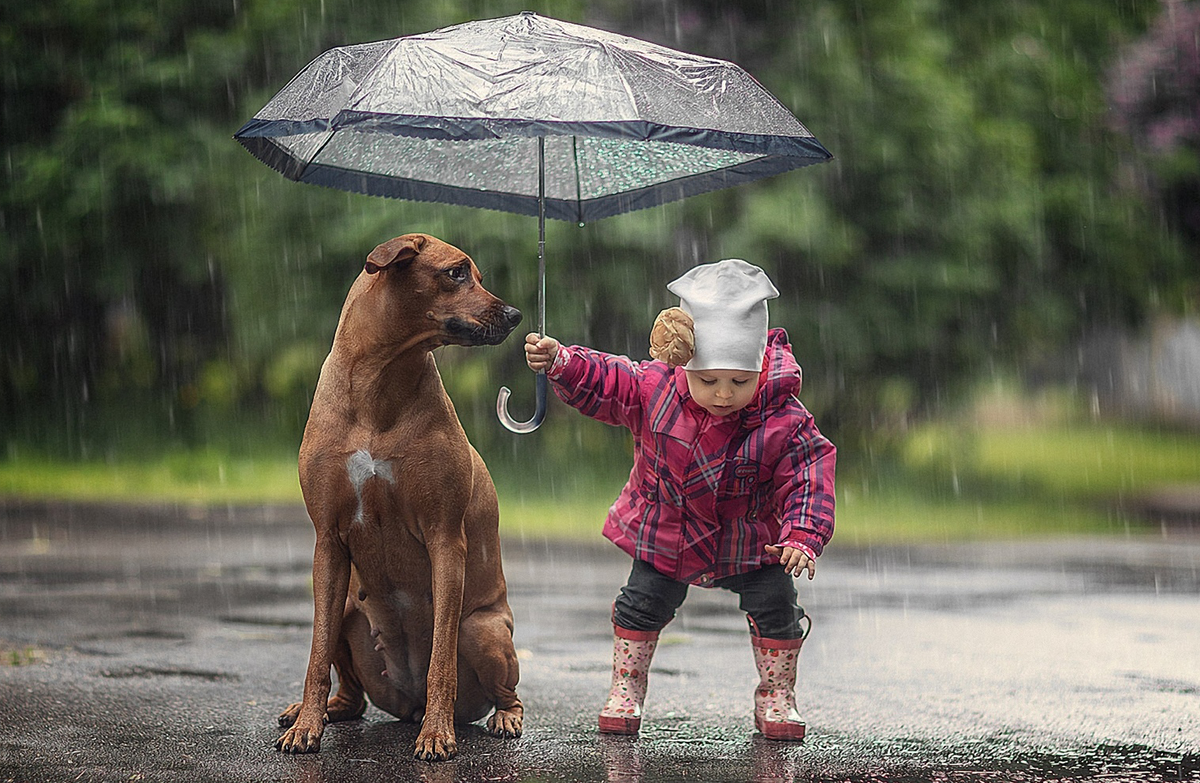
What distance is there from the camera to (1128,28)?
63.5 feet

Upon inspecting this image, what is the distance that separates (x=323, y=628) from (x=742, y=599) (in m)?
1.46

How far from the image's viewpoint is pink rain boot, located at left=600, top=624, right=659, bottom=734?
4.93m

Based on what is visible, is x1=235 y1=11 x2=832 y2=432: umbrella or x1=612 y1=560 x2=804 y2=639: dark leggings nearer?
x1=235 y1=11 x2=832 y2=432: umbrella

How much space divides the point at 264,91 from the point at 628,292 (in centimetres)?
471

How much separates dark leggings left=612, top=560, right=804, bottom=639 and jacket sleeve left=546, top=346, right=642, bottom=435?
535 mm

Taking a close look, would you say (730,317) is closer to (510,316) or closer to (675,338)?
(675,338)

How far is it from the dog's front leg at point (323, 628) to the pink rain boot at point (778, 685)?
144cm

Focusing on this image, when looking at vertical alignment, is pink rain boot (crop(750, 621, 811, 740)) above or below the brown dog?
below

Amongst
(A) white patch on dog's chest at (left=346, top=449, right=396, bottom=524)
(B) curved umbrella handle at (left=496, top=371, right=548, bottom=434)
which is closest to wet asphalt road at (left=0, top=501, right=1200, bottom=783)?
(A) white patch on dog's chest at (left=346, top=449, right=396, bottom=524)

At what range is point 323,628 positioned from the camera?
462 centimetres

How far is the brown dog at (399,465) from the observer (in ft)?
14.7

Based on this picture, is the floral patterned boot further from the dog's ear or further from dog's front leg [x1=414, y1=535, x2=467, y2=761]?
the dog's ear

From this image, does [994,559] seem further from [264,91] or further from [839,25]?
[264,91]

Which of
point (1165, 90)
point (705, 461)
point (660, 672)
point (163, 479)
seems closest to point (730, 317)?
point (705, 461)
